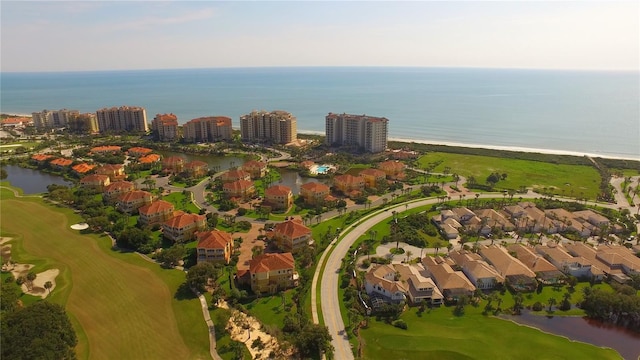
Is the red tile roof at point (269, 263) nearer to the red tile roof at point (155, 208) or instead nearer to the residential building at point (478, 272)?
the residential building at point (478, 272)

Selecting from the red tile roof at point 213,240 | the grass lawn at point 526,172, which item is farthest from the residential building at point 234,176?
the grass lawn at point 526,172

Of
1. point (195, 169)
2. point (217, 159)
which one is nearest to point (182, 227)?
point (195, 169)

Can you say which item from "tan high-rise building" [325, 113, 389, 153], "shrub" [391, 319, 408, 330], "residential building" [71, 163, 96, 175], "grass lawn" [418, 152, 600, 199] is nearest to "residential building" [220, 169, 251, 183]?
"residential building" [71, 163, 96, 175]

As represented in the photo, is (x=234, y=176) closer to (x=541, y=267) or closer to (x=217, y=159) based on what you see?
(x=217, y=159)

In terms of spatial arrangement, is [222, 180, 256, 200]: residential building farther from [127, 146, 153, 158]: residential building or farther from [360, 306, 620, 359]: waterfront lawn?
[127, 146, 153, 158]: residential building

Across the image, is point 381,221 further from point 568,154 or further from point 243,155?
point 568,154
